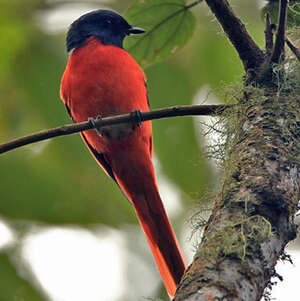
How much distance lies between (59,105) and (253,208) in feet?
7.11

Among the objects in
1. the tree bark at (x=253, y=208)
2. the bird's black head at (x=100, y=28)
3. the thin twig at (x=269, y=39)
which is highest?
the bird's black head at (x=100, y=28)

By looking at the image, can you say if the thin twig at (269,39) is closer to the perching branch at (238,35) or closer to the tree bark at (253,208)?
the perching branch at (238,35)

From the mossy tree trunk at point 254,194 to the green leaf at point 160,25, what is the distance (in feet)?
2.77

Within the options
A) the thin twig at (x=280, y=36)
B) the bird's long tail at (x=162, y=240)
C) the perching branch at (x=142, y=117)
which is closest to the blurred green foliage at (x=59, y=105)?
the bird's long tail at (x=162, y=240)

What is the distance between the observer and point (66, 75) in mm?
3715

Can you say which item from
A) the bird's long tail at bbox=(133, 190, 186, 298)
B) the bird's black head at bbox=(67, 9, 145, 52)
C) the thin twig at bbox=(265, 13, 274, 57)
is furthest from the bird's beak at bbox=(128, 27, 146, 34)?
the thin twig at bbox=(265, 13, 274, 57)

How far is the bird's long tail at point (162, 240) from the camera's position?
9.87ft

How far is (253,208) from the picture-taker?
1.62 meters

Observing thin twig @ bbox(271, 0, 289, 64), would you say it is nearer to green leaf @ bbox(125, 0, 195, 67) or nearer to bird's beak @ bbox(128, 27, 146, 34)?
green leaf @ bbox(125, 0, 195, 67)

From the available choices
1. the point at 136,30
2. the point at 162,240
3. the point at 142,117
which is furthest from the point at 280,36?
the point at 162,240

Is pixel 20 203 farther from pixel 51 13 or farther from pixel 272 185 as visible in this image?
pixel 272 185

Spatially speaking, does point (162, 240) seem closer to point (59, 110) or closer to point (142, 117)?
point (59, 110)

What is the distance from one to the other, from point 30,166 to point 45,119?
1.17 ft

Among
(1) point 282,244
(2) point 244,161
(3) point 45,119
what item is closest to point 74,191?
(3) point 45,119
